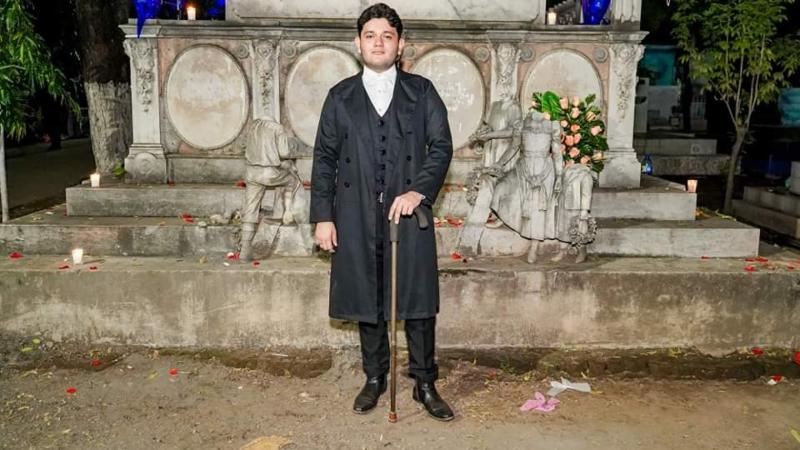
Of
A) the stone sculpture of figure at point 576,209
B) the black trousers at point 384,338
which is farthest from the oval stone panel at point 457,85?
the black trousers at point 384,338

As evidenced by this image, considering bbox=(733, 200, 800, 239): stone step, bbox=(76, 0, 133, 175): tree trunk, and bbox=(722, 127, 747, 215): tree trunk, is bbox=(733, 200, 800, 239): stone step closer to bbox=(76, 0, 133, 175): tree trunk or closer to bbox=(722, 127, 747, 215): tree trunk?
bbox=(722, 127, 747, 215): tree trunk

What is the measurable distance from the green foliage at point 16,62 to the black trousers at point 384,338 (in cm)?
407

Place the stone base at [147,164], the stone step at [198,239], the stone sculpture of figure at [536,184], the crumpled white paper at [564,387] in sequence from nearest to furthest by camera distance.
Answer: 1. the crumpled white paper at [564,387]
2. the stone sculpture of figure at [536,184]
3. the stone step at [198,239]
4. the stone base at [147,164]

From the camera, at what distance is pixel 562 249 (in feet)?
21.5

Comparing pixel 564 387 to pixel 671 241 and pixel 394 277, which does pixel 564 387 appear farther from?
pixel 671 241

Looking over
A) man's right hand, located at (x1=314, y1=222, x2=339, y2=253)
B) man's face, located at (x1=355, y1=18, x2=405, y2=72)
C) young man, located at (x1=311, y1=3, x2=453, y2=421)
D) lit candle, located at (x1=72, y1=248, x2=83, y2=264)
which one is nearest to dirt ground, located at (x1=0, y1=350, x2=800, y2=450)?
young man, located at (x1=311, y1=3, x2=453, y2=421)

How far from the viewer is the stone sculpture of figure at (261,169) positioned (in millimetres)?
6480

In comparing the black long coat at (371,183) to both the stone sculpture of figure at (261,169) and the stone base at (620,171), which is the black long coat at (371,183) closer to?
the stone sculpture of figure at (261,169)

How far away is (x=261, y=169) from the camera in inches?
255

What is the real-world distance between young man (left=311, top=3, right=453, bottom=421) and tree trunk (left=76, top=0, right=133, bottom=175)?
6.28 meters

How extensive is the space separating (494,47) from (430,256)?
149 inches

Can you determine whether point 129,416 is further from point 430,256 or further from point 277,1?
point 277,1

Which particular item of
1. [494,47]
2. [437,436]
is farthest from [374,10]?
[494,47]

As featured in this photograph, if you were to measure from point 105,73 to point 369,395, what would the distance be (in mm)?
7058
